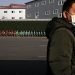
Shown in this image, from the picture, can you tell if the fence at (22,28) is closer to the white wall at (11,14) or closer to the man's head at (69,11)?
the man's head at (69,11)

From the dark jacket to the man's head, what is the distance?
0.34 ft

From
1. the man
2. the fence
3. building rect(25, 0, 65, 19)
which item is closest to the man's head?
the man

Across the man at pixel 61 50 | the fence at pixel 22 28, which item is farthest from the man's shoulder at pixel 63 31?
the fence at pixel 22 28

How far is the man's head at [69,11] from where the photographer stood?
306 centimetres

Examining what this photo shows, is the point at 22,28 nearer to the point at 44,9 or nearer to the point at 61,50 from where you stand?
the point at 61,50

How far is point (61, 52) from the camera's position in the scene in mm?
2938

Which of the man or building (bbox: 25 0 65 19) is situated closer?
the man

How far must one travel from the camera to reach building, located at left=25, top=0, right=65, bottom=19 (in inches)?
3782

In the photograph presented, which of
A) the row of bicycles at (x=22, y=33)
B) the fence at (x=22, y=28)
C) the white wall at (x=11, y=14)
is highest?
the white wall at (x=11, y=14)

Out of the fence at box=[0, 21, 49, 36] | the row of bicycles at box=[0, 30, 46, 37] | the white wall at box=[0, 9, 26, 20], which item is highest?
the white wall at box=[0, 9, 26, 20]

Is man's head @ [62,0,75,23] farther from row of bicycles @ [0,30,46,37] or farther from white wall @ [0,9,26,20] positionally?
white wall @ [0,9,26,20]

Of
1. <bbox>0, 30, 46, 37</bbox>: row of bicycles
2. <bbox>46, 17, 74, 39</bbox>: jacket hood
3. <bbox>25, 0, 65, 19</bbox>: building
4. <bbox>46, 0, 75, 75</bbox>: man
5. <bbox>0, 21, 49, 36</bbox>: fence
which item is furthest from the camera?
<bbox>25, 0, 65, 19</bbox>: building

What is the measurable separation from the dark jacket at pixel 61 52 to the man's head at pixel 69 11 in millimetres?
103

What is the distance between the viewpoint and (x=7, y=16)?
131875 mm
